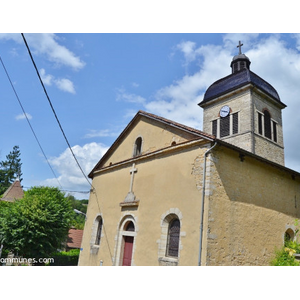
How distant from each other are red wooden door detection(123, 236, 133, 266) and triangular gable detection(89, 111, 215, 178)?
3.63 metres

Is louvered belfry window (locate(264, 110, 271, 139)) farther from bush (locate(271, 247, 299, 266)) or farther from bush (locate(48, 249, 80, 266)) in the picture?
bush (locate(48, 249, 80, 266))

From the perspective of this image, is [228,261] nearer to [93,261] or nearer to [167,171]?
[167,171]

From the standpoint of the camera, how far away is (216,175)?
7867 millimetres

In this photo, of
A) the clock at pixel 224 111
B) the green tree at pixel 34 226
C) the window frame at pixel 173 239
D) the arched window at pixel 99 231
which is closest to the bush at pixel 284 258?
the window frame at pixel 173 239

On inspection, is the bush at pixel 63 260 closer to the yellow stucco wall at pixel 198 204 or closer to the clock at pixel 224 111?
the yellow stucco wall at pixel 198 204

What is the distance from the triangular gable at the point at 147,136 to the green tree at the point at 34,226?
290 centimetres

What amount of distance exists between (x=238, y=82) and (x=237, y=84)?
198 mm

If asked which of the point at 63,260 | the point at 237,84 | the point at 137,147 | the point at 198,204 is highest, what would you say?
the point at 237,84

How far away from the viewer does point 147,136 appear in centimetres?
1134

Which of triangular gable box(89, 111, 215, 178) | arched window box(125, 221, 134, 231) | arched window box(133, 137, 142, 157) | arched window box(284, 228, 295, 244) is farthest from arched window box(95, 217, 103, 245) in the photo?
arched window box(284, 228, 295, 244)

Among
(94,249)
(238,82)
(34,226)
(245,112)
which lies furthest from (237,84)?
(34,226)

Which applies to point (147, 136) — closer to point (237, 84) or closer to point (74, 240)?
point (237, 84)

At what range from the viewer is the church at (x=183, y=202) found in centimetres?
763

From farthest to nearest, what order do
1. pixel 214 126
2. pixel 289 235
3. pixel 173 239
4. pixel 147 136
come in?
pixel 214 126 < pixel 147 136 < pixel 289 235 < pixel 173 239
